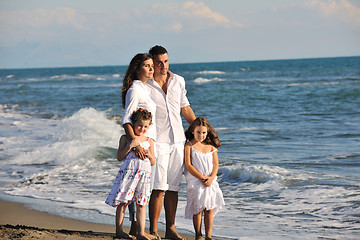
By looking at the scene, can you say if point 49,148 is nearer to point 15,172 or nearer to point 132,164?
point 15,172

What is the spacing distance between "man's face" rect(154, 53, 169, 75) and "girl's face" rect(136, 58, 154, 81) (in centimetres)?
13

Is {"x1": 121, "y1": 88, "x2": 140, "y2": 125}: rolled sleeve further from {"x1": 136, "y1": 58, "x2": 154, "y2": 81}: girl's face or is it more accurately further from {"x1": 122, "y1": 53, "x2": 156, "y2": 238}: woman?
{"x1": 136, "y1": 58, "x2": 154, "y2": 81}: girl's face

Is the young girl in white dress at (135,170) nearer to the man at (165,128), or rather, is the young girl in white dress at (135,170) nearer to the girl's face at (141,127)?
the girl's face at (141,127)

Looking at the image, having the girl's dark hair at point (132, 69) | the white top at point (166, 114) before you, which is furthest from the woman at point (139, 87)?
the white top at point (166, 114)

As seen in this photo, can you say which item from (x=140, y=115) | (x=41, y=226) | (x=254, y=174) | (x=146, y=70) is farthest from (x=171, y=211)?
(x=254, y=174)

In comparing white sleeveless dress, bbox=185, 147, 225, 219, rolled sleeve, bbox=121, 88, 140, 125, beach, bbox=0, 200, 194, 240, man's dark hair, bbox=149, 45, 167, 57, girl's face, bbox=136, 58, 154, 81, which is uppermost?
man's dark hair, bbox=149, 45, 167, 57

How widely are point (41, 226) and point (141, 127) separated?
198 cm

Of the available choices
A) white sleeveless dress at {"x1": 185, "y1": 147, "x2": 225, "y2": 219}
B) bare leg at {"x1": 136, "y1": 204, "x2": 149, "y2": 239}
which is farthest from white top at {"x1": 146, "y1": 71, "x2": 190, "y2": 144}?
bare leg at {"x1": 136, "y1": 204, "x2": 149, "y2": 239}

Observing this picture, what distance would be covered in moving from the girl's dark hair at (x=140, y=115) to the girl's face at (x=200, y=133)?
1.60 ft

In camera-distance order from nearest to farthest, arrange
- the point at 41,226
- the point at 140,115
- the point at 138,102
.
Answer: the point at 140,115, the point at 138,102, the point at 41,226

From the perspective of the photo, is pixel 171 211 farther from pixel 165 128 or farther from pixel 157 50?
pixel 157 50

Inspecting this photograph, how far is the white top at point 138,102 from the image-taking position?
3.90m

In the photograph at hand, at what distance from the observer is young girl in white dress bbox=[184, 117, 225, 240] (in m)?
4.08

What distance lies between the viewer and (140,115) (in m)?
3.85
